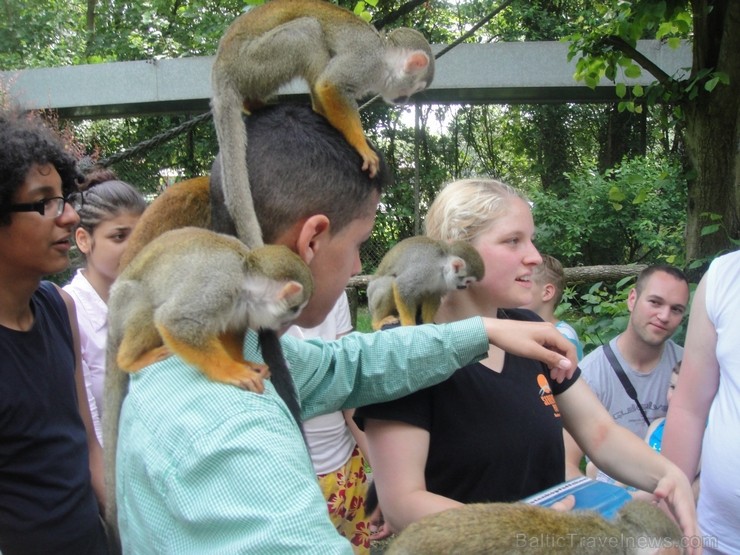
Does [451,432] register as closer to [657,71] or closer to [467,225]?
[467,225]

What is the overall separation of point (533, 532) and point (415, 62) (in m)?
1.42

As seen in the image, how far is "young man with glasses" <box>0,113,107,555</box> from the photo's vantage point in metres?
1.41

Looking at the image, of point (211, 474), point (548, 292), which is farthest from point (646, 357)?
point (211, 474)

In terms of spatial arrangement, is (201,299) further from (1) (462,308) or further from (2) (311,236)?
(1) (462,308)

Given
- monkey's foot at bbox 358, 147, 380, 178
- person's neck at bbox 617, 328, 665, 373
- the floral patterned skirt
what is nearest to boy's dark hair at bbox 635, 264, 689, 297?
person's neck at bbox 617, 328, 665, 373

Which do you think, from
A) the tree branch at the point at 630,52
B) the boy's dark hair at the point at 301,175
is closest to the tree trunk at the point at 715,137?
the tree branch at the point at 630,52

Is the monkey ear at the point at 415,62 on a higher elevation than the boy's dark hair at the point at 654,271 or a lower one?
higher

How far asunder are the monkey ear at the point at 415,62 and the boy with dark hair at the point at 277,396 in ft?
2.37

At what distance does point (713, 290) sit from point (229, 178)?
3.55 ft

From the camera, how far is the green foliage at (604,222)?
6980 mm

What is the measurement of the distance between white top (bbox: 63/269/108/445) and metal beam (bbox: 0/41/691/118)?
2.20 meters

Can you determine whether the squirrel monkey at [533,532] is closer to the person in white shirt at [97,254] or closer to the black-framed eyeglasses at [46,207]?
the black-framed eyeglasses at [46,207]

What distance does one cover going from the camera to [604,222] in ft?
23.9

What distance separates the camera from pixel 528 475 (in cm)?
124
